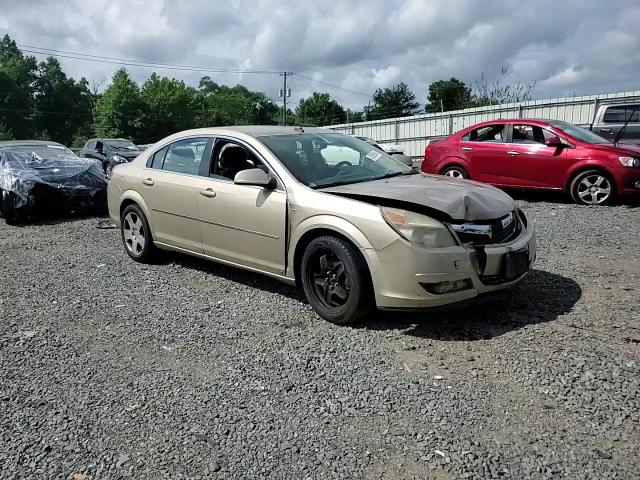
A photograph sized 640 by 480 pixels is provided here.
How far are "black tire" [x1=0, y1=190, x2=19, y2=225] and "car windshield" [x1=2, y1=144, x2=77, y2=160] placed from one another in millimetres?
1104

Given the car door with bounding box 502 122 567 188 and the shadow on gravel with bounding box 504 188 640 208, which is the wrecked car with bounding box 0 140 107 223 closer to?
the car door with bounding box 502 122 567 188

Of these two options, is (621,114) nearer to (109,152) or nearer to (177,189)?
(177,189)

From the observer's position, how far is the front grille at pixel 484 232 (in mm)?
3855

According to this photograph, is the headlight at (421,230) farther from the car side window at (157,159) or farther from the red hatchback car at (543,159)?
the red hatchback car at (543,159)

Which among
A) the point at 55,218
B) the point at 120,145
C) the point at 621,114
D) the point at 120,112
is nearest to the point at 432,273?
the point at 55,218

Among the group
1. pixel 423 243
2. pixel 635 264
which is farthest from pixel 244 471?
pixel 635 264

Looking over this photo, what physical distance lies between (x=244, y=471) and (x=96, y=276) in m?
3.95

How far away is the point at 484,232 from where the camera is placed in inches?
155

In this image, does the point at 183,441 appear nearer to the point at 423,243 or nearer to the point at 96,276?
the point at 423,243

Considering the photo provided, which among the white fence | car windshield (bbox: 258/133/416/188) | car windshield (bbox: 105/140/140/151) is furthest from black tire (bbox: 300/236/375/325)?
car windshield (bbox: 105/140/140/151)

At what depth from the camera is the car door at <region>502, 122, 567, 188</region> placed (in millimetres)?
9188

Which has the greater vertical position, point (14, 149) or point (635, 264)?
point (14, 149)

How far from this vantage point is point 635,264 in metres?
5.44

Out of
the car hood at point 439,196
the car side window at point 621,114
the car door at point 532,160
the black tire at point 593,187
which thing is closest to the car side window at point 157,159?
the car hood at point 439,196
